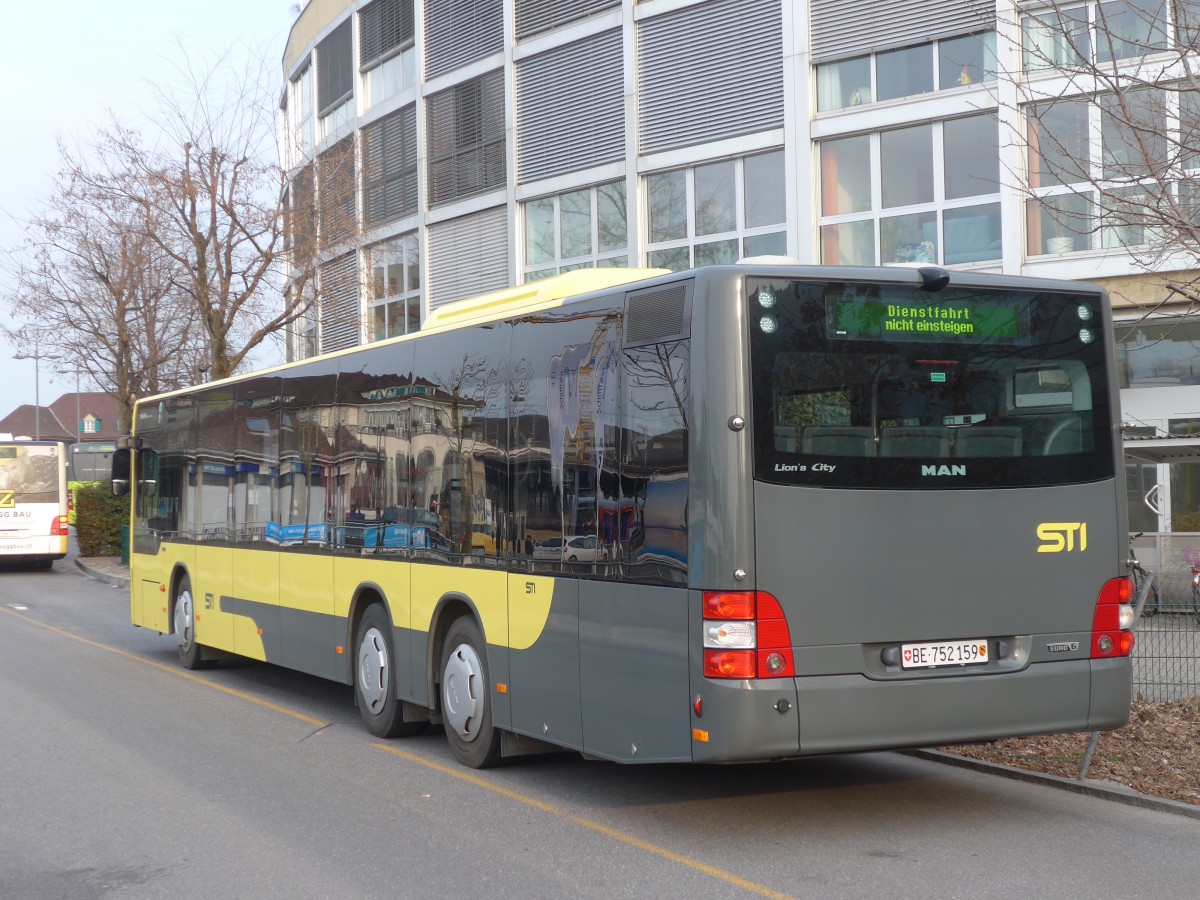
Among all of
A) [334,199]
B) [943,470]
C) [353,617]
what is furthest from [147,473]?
[334,199]

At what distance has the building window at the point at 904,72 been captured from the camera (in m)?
19.8

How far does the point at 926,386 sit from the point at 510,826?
3122 mm

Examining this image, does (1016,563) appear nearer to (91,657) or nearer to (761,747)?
(761,747)

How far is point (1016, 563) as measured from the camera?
7.29m

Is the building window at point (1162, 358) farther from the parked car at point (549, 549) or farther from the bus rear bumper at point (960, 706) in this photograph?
the parked car at point (549, 549)

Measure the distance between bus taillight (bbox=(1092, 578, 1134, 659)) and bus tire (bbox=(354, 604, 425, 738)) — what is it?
4.88 metres

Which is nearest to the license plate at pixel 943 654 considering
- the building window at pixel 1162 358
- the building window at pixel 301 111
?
the building window at pixel 1162 358

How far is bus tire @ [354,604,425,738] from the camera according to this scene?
1019 centimetres

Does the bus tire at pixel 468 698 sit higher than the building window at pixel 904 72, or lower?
lower

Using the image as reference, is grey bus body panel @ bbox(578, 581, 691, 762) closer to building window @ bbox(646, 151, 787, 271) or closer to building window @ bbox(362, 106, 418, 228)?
building window @ bbox(646, 151, 787, 271)

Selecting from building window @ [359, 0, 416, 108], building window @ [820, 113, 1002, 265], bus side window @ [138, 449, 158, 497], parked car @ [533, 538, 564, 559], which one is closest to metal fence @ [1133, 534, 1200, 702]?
parked car @ [533, 538, 564, 559]

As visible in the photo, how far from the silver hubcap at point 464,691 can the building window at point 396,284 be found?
2158 cm

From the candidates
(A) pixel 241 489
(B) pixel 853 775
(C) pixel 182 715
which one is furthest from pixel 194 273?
(B) pixel 853 775

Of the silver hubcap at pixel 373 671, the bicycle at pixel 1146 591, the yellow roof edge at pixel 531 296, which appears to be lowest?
the silver hubcap at pixel 373 671
